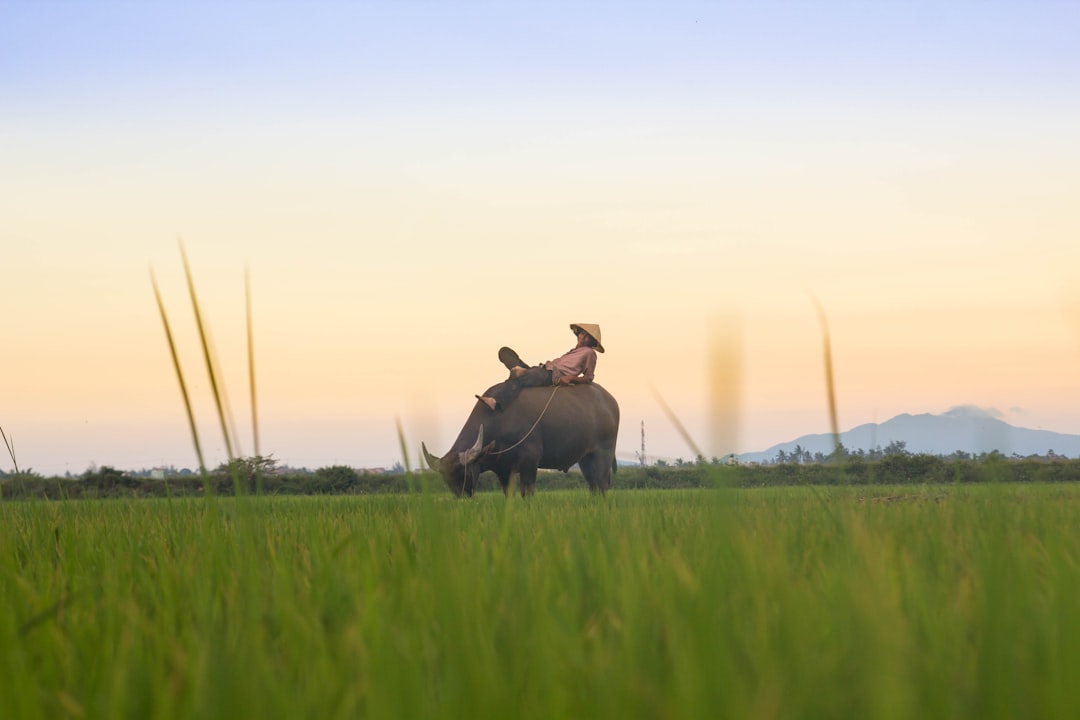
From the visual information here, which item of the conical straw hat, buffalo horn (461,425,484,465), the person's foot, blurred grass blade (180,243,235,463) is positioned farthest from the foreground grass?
the conical straw hat

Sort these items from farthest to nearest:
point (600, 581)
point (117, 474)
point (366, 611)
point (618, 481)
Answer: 1. point (618, 481)
2. point (117, 474)
3. point (600, 581)
4. point (366, 611)

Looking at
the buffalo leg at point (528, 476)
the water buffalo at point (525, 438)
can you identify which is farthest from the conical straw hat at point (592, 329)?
the buffalo leg at point (528, 476)

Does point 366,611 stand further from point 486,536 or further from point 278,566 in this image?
point 486,536

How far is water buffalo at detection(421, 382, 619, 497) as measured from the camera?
33.2ft

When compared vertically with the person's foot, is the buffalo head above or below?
below

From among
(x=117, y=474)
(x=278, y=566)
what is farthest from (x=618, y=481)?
(x=278, y=566)

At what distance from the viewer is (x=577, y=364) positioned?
10.9 m

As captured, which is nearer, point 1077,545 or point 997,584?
point 997,584

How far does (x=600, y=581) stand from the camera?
2.12 meters

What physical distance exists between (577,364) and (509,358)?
2.86 ft

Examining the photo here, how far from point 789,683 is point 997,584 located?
29 centimetres

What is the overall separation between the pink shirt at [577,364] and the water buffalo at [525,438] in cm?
17

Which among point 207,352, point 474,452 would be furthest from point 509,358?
point 207,352

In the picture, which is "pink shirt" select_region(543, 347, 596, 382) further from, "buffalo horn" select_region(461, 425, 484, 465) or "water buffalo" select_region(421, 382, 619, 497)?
"buffalo horn" select_region(461, 425, 484, 465)
